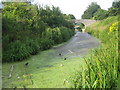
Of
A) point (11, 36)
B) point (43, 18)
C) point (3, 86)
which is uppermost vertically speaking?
point (43, 18)

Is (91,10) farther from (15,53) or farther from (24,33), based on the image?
(15,53)

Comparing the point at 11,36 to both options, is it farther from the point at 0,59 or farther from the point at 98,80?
the point at 98,80

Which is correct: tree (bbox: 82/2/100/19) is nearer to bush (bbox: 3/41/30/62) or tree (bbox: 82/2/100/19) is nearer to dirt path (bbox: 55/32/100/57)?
dirt path (bbox: 55/32/100/57)

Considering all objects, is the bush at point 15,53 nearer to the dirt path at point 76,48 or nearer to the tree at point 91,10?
the dirt path at point 76,48

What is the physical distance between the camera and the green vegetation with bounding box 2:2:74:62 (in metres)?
5.96

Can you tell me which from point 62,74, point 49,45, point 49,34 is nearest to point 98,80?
point 62,74

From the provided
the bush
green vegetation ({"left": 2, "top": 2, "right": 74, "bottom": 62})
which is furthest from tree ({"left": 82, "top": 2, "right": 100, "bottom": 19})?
the bush

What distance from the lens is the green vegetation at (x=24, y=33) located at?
5.96 metres

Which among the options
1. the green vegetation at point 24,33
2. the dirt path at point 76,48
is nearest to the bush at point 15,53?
the green vegetation at point 24,33

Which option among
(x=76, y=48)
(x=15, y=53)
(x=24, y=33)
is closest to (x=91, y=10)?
(x=76, y=48)

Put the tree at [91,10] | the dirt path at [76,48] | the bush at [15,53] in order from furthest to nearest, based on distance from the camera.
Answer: the tree at [91,10]
the dirt path at [76,48]
the bush at [15,53]

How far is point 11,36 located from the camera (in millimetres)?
6742

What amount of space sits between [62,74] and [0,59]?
101 inches

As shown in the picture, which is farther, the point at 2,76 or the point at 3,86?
the point at 2,76
